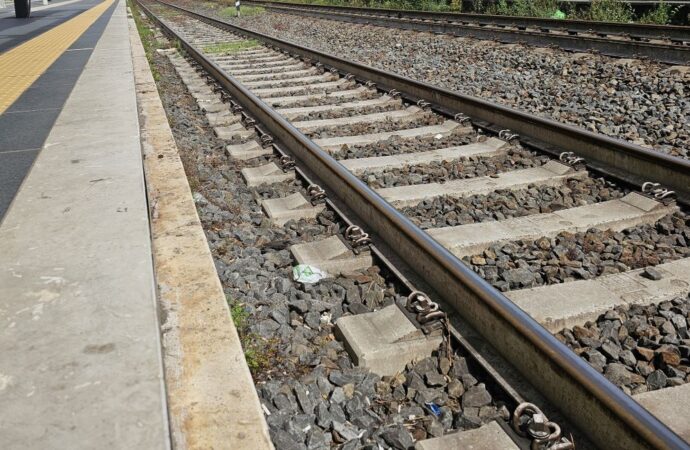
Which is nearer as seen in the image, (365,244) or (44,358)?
(44,358)

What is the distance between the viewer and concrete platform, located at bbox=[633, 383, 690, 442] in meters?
2.24

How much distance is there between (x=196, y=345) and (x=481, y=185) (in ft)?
8.71

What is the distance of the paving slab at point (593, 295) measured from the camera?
117 inches

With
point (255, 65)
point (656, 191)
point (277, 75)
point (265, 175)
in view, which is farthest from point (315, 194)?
point (255, 65)

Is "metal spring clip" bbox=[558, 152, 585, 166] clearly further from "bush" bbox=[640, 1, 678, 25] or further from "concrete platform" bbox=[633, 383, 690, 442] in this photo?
"bush" bbox=[640, 1, 678, 25]

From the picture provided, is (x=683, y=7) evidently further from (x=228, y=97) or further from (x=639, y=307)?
(x=639, y=307)

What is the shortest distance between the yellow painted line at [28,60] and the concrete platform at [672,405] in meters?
7.76

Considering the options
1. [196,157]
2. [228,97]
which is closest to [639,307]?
[196,157]

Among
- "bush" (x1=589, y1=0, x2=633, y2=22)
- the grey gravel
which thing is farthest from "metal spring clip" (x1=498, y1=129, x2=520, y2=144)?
"bush" (x1=589, y1=0, x2=633, y2=22)

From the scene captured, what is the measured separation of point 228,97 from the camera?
8680 mm

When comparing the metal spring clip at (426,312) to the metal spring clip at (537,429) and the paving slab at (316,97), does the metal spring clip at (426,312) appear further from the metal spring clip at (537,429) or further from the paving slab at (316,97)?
the paving slab at (316,97)

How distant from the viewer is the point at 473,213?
4.32 m

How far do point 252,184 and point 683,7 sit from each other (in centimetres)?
1283

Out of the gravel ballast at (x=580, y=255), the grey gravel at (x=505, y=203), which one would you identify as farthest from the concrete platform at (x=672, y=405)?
the grey gravel at (x=505, y=203)
